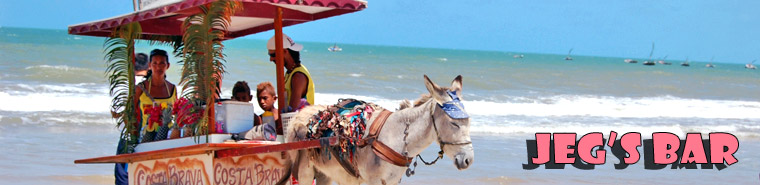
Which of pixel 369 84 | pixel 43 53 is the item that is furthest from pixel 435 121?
pixel 43 53

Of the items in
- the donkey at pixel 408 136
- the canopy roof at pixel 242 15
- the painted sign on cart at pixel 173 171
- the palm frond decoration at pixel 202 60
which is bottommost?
the painted sign on cart at pixel 173 171

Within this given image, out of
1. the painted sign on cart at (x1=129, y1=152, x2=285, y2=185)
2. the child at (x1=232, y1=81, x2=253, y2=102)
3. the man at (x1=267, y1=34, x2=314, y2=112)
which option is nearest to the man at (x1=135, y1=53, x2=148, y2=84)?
the painted sign on cart at (x1=129, y1=152, x2=285, y2=185)

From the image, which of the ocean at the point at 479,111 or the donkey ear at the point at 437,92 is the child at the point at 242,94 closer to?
the donkey ear at the point at 437,92

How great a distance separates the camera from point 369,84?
3191cm

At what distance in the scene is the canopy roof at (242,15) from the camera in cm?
723

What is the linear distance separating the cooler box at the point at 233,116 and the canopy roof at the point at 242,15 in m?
0.69

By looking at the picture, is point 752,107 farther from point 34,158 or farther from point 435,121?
point 435,121

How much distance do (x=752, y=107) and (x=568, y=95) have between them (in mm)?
5644

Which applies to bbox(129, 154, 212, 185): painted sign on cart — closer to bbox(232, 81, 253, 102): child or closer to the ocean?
bbox(232, 81, 253, 102): child

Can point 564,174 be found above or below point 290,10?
below

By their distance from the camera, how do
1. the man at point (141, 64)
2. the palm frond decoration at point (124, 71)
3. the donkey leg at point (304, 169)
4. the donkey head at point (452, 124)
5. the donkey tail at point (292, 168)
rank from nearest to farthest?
the donkey head at point (452, 124) → the donkey leg at point (304, 169) → the donkey tail at point (292, 168) → the palm frond decoration at point (124, 71) → the man at point (141, 64)

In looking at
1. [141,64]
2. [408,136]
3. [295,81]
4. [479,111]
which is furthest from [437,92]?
[479,111]

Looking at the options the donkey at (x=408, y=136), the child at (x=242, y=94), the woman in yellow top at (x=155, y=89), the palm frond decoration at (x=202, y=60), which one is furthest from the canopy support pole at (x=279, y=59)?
the woman in yellow top at (x=155, y=89)

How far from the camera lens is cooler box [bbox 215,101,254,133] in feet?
24.3
